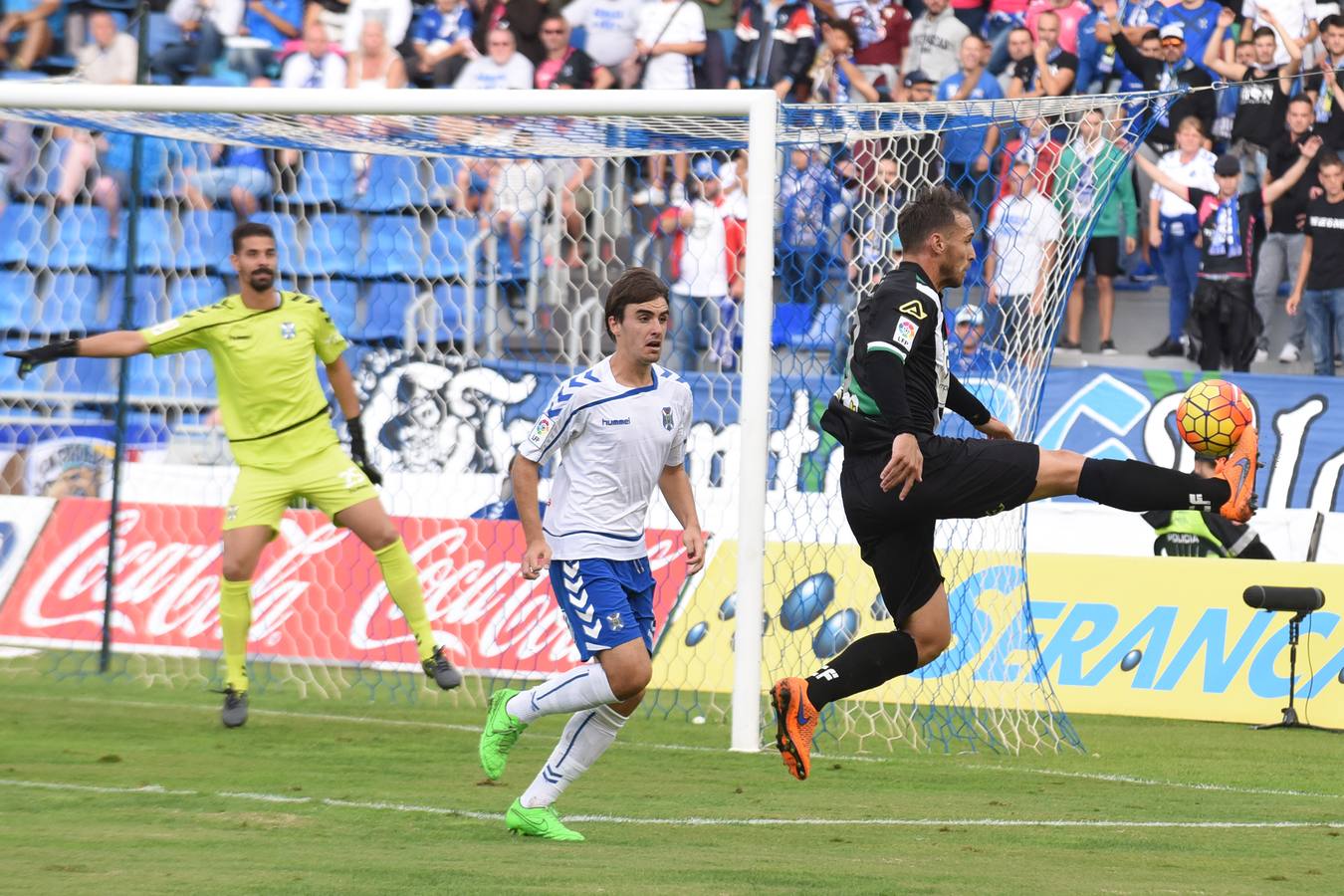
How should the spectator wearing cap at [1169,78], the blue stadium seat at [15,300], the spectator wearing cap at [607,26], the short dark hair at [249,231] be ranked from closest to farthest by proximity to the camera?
the short dark hair at [249,231] → the blue stadium seat at [15,300] → the spectator wearing cap at [1169,78] → the spectator wearing cap at [607,26]

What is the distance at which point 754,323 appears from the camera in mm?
9109

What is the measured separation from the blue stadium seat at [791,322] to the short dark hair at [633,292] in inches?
182

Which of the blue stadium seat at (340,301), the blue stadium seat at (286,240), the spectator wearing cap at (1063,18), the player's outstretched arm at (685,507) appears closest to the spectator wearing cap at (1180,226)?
the spectator wearing cap at (1063,18)

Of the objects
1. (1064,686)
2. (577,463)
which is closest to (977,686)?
(1064,686)

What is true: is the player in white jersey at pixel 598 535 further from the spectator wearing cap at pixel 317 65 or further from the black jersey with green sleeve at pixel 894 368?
the spectator wearing cap at pixel 317 65

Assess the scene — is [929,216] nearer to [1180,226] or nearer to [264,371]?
[264,371]

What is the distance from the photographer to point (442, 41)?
17891mm

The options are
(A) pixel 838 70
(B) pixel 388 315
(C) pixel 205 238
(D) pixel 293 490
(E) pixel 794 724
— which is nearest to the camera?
(E) pixel 794 724

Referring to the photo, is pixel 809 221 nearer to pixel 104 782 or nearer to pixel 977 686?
pixel 977 686

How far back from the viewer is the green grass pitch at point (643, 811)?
562 centimetres

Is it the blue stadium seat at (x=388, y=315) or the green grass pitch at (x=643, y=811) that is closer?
the green grass pitch at (x=643, y=811)

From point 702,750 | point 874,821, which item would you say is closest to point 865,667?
point 874,821

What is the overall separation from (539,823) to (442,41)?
1283cm

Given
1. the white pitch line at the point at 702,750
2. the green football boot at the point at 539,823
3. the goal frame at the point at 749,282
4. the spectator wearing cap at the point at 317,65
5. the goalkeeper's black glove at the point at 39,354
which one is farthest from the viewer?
the spectator wearing cap at the point at 317,65
